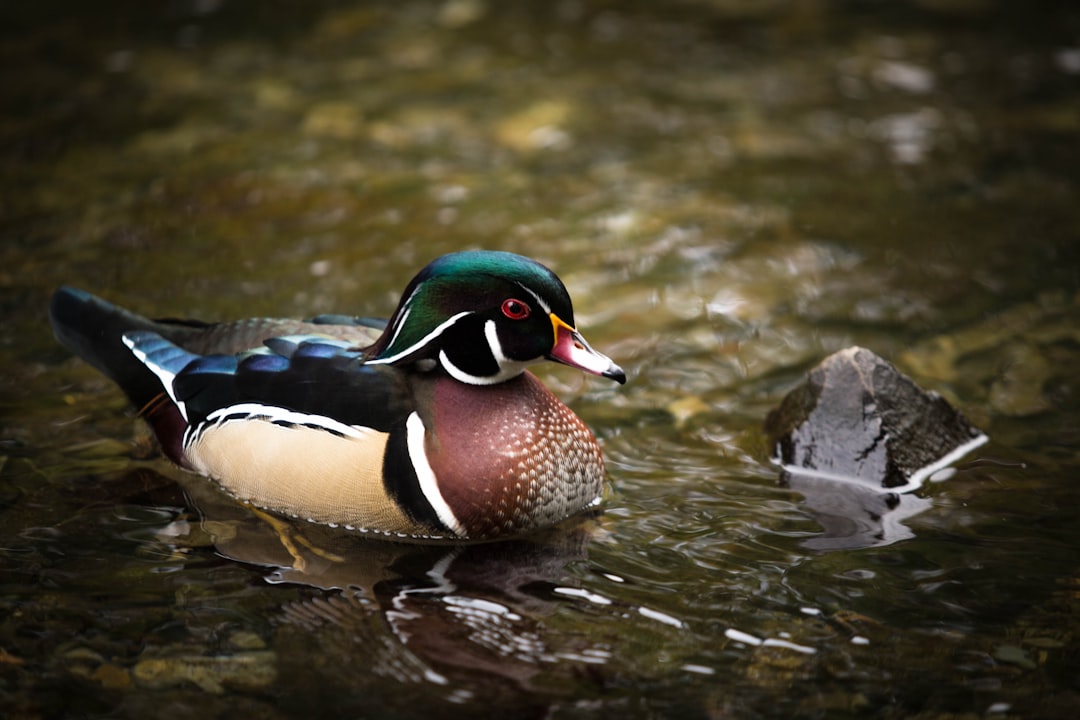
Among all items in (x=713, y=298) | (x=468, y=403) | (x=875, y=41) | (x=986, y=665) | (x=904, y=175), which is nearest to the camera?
(x=986, y=665)

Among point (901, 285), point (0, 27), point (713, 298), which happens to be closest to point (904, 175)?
point (901, 285)

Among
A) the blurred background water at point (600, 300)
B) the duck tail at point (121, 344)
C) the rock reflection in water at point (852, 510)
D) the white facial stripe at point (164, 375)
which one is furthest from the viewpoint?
the duck tail at point (121, 344)

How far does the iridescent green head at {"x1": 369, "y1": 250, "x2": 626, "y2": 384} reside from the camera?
204 inches

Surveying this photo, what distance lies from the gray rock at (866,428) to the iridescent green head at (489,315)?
1.40 meters

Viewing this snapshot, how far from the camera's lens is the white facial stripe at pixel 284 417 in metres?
5.22

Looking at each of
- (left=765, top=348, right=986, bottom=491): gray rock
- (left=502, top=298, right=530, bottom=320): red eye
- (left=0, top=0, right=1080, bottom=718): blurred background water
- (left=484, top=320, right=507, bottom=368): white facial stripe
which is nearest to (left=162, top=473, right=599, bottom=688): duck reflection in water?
(left=0, top=0, right=1080, bottom=718): blurred background water

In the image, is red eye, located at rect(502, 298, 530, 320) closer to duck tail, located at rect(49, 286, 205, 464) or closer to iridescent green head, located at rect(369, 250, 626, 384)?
iridescent green head, located at rect(369, 250, 626, 384)

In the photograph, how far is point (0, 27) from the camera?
12.6 m

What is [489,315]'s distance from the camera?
5.21m

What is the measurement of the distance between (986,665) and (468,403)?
7.43ft

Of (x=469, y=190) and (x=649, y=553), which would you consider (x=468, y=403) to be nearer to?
(x=649, y=553)

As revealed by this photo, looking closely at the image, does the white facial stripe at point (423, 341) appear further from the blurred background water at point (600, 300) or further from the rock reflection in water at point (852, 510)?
the rock reflection in water at point (852, 510)

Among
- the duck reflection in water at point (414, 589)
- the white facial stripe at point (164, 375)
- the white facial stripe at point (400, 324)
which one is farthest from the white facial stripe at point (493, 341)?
the white facial stripe at point (164, 375)

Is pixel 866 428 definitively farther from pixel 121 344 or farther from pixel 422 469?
pixel 121 344
